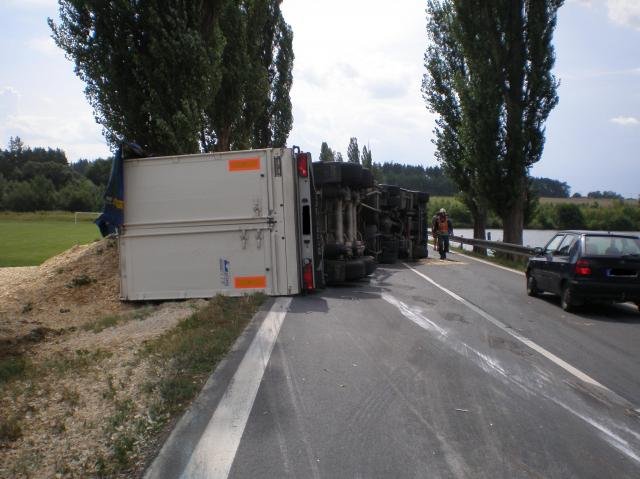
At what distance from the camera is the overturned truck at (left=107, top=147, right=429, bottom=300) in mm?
10570

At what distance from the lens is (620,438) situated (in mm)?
4504

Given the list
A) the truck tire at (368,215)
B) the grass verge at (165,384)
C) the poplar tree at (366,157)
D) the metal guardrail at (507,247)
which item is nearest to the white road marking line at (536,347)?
the grass verge at (165,384)

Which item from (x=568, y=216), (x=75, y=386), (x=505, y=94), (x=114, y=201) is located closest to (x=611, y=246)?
(x=114, y=201)

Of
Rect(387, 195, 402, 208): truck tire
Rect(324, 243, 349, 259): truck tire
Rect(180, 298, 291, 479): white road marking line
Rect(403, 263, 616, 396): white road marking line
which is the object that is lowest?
Rect(403, 263, 616, 396): white road marking line

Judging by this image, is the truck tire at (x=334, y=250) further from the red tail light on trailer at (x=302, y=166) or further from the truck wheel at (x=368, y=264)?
the red tail light on trailer at (x=302, y=166)

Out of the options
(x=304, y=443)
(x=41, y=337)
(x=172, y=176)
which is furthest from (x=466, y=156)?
Result: (x=304, y=443)

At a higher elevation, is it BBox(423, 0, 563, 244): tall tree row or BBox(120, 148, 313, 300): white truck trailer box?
BBox(423, 0, 563, 244): tall tree row

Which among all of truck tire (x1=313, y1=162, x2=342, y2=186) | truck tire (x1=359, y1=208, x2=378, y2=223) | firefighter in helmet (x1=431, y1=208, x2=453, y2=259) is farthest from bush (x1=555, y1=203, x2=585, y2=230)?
truck tire (x1=313, y1=162, x2=342, y2=186)

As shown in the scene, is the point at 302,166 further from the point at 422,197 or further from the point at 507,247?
the point at 507,247

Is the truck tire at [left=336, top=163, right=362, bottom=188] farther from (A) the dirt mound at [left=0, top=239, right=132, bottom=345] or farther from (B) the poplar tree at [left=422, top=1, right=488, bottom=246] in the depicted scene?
(B) the poplar tree at [left=422, top=1, right=488, bottom=246]

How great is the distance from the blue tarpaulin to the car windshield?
816 cm

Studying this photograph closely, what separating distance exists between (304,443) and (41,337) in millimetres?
5413

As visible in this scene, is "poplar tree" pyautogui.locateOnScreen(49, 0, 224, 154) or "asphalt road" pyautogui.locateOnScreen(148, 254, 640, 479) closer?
"asphalt road" pyautogui.locateOnScreen(148, 254, 640, 479)

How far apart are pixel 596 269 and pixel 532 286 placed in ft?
7.53
